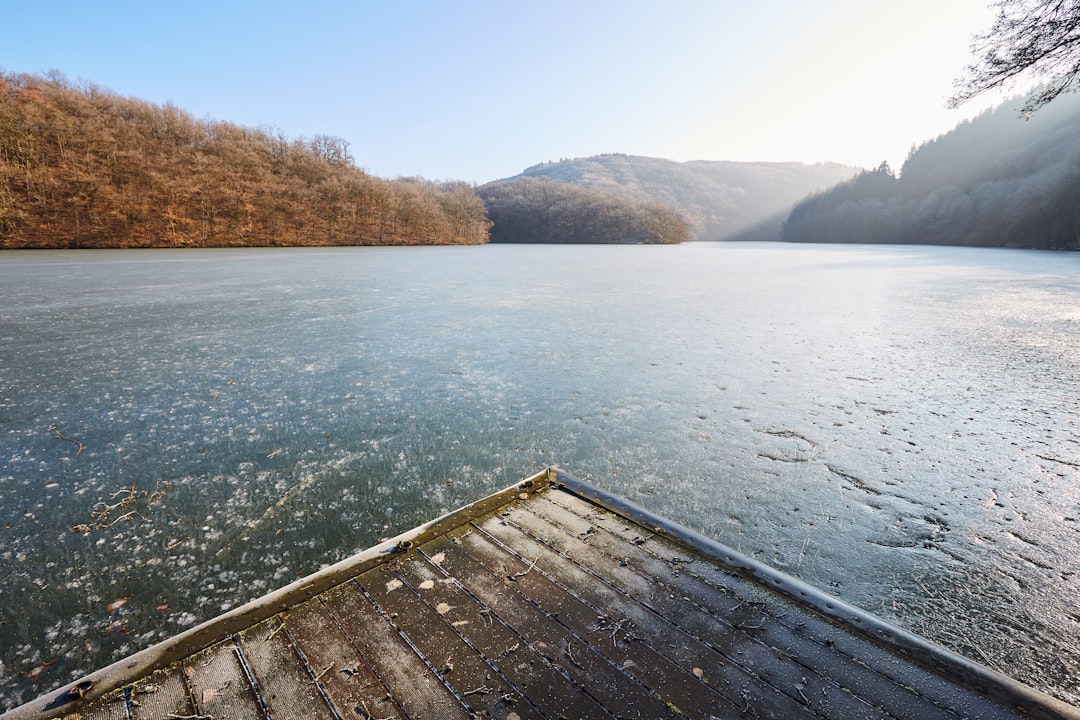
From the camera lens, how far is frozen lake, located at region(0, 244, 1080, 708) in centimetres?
148

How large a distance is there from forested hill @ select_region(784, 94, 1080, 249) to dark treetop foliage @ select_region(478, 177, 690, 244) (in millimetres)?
21546

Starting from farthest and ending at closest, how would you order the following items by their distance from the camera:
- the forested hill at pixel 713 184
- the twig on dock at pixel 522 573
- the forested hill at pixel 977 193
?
the forested hill at pixel 713 184 < the forested hill at pixel 977 193 < the twig on dock at pixel 522 573

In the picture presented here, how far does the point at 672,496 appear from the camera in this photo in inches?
81.7

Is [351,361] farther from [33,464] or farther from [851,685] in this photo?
[851,685]

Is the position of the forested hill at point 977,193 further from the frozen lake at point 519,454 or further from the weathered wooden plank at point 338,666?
the weathered wooden plank at point 338,666

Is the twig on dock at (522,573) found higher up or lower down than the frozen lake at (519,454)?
higher up

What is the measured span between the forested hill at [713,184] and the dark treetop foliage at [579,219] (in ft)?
91.3

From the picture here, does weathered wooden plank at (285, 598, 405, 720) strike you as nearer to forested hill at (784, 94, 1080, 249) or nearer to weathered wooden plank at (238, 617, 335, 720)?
weathered wooden plank at (238, 617, 335, 720)

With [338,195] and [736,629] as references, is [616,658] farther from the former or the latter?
[338,195]

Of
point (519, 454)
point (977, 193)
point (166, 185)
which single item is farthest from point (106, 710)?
point (977, 193)

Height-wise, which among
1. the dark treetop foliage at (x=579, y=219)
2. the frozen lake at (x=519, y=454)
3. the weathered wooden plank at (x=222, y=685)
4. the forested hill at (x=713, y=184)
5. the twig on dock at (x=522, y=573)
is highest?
the forested hill at (x=713, y=184)

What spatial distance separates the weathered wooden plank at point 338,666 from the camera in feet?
3.14

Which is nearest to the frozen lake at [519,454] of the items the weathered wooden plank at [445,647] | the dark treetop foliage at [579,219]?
the weathered wooden plank at [445,647]

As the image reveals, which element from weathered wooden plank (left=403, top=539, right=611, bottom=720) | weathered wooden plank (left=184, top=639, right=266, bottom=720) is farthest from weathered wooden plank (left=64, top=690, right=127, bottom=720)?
weathered wooden plank (left=403, top=539, right=611, bottom=720)
